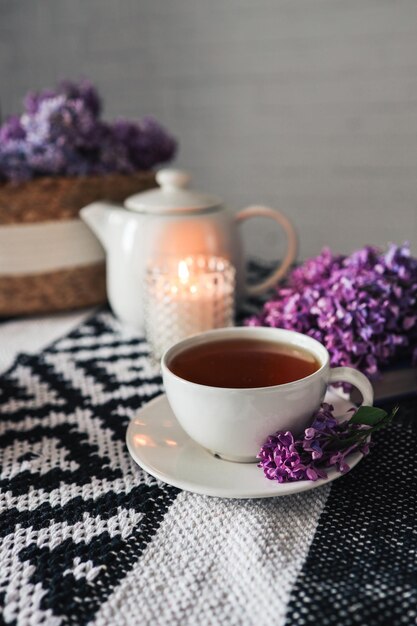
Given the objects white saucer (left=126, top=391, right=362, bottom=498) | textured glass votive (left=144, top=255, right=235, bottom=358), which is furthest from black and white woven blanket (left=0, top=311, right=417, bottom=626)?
textured glass votive (left=144, top=255, right=235, bottom=358)

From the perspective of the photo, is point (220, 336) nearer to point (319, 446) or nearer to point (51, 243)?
point (319, 446)

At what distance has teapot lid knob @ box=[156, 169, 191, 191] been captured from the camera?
2.61ft

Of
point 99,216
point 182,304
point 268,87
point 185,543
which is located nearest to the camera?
point 185,543

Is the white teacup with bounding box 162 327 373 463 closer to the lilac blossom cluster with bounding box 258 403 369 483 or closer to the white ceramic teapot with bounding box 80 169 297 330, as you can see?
the lilac blossom cluster with bounding box 258 403 369 483

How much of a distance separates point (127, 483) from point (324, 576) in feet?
0.55

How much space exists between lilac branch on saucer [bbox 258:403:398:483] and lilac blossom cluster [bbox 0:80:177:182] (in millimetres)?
507

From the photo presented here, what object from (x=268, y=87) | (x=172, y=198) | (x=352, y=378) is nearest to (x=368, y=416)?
(x=352, y=378)

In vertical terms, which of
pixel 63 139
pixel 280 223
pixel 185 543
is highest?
pixel 63 139

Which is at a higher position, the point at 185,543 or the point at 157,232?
the point at 157,232

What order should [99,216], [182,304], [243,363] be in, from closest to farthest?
[243,363] → [182,304] → [99,216]

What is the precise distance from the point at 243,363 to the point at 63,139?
44 centimetres

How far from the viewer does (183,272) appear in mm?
756

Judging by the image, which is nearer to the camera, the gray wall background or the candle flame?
the candle flame

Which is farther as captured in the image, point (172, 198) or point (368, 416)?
point (172, 198)
